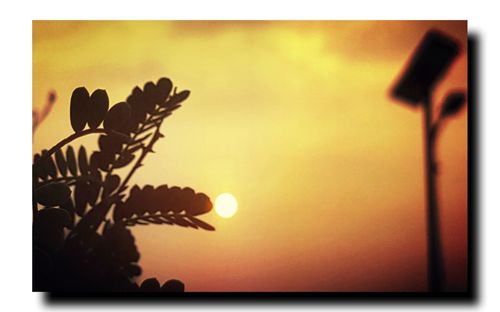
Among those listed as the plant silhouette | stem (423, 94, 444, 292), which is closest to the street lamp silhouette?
stem (423, 94, 444, 292)

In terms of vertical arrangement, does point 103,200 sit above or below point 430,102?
below

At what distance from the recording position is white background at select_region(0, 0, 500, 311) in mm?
2156

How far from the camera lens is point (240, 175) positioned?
2148 mm

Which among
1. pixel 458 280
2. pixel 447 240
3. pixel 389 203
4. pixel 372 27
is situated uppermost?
pixel 372 27

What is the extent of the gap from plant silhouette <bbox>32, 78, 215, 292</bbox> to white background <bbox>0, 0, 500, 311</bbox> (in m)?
0.08

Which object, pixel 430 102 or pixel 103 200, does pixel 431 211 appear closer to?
pixel 430 102

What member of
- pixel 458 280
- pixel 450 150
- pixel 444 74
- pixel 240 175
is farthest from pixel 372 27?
pixel 458 280

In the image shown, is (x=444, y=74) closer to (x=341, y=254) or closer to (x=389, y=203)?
(x=389, y=203)
